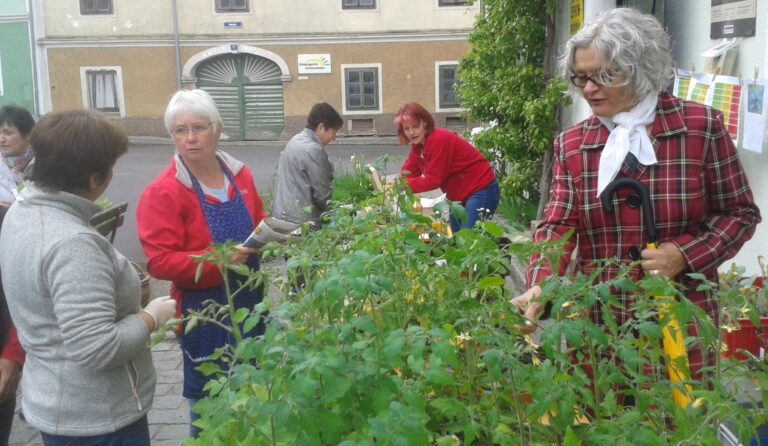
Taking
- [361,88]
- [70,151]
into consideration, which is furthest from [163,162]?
[70,151]

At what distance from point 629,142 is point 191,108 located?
1945 mm

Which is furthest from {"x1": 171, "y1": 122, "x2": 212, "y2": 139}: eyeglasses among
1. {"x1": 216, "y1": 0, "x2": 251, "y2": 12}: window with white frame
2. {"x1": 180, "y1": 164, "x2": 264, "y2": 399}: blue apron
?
{"x1": 216, "y1": 0, "x2": 251, "y2": 12}: window with white frame

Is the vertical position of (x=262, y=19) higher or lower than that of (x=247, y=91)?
higher

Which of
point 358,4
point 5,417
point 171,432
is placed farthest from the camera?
point 358,4

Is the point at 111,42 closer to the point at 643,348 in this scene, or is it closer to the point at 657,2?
the point at 657,2

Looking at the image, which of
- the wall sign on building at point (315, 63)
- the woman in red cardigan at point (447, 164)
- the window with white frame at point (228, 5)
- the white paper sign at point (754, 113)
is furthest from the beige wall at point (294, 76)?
the white paper sign at point (754, 113)

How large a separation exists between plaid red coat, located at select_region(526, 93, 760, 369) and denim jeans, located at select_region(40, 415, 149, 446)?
125 cm

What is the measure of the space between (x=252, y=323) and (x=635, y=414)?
2.81 ft

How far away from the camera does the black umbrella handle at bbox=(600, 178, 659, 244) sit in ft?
8.56

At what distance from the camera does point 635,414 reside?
5.84 ft

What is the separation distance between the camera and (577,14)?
7.38 m

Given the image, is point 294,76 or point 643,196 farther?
point 294,76

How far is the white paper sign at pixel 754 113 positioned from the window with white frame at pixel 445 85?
2451 centimetres

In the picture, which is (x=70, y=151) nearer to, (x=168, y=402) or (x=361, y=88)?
(x=168, y=402)
